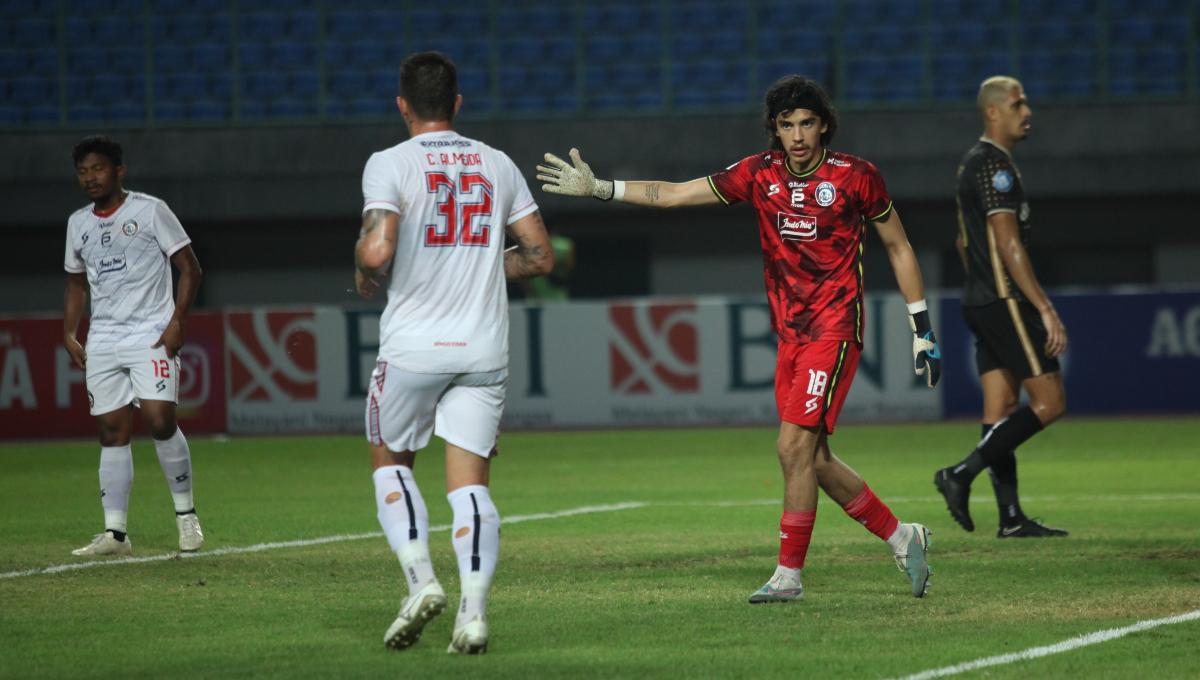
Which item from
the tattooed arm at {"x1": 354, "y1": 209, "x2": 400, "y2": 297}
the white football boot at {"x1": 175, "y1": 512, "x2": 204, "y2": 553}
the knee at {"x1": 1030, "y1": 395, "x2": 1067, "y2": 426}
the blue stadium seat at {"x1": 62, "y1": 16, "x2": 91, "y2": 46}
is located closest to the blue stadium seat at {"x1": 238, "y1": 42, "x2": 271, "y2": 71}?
the blue stadium seat at {"x1": 62, "y1": 16, "x2": 91, "y2": 46}

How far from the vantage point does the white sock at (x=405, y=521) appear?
19.0 ft

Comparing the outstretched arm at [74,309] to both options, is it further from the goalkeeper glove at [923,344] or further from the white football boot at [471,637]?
the goalkeeper glove at [923,344]

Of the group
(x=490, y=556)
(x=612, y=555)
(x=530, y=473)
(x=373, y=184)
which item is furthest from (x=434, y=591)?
(x=530, y=473)

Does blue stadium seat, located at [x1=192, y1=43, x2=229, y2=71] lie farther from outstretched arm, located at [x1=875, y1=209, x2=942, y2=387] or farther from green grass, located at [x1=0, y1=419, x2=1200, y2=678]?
outstretched arm, located at [x1=875, y1=209, x2=942, y2=387]

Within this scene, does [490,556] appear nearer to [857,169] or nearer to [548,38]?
[857,169]

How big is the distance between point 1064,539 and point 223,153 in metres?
19.3

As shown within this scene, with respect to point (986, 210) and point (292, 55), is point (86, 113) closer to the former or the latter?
point (292, 55)

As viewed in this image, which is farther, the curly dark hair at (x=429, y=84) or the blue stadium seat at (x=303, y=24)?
the blue stadium seat at (x=303, y=24)

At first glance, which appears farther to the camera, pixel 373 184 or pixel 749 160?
pixel 749 160

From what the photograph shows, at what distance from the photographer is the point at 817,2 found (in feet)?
89.8

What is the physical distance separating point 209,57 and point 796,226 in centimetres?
2179

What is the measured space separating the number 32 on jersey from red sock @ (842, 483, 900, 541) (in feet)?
7.26

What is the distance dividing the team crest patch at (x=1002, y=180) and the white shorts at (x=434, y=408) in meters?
4.20

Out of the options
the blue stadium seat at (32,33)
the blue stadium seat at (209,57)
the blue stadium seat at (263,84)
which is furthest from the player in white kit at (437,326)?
the blue stadium seat at (32,33)
